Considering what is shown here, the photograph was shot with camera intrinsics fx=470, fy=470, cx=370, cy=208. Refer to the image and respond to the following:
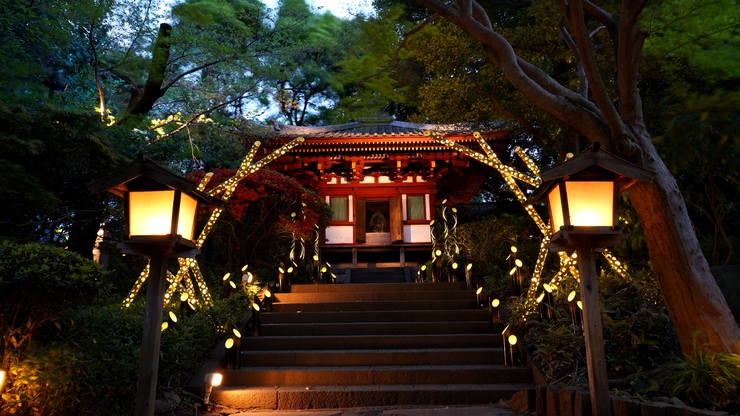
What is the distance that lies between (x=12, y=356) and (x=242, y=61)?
32.9 ft

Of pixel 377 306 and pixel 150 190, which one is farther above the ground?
pixel 150 190

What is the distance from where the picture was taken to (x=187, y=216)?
3873mm

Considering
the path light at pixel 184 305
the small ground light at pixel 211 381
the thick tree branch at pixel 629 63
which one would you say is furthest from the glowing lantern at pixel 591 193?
the path light at pixel 184 305

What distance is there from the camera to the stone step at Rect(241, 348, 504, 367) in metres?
6.58

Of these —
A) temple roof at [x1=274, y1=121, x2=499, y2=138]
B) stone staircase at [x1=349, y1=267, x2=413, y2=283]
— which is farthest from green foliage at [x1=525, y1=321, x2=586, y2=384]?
temple roof at [x1=274, y1=121, x2=499, y2=138]

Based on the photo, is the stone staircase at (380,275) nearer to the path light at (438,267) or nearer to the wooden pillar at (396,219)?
the wooden pillar at (396,219)

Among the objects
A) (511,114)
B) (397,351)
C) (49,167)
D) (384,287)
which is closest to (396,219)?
(511,114)

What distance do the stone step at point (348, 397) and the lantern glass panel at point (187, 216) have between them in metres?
2.63

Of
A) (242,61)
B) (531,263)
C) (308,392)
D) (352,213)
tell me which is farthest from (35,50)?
(531,263)

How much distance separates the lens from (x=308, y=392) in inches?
224

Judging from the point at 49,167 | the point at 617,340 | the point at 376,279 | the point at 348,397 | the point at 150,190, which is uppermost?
the point at 49,167

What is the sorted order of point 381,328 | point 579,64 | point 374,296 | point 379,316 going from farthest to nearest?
point 374,296
point 379,316
point 381,328
point 579,64

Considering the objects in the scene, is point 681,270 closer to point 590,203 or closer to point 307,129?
point 590,203

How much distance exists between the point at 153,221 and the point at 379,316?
5.02 metres
